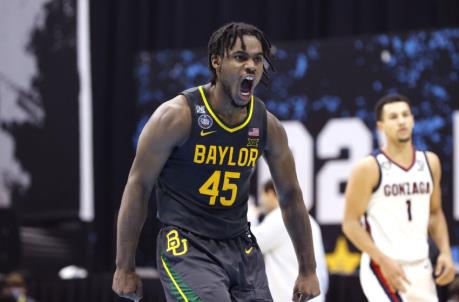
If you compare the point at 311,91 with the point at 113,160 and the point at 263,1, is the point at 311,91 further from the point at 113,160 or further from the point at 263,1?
the point at 113,160

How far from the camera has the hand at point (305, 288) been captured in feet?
12.9

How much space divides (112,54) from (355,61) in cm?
354

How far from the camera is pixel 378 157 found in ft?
18.0

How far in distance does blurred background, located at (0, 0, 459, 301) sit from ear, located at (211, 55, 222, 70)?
392 cm

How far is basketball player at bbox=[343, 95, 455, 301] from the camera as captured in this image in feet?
17.5

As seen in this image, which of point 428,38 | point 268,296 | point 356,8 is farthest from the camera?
point 356,8

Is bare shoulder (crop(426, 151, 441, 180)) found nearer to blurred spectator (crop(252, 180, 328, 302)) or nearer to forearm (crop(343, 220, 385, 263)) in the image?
forearm (crop(343, 220, 385, 263))

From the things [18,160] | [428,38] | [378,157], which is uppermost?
[428,38]

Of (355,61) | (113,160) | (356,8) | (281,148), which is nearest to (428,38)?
(355,61)

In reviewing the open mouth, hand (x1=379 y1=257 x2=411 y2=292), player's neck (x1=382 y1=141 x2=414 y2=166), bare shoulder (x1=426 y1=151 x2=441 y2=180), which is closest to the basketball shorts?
the open mouth

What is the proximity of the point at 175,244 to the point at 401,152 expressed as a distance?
2234 mm

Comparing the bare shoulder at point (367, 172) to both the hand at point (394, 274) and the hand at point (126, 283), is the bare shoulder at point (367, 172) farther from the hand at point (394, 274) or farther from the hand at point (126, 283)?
the hand at point (126, 283)

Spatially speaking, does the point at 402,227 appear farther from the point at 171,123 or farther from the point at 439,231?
the point at 171,123

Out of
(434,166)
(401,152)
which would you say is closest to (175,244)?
(401,152)
